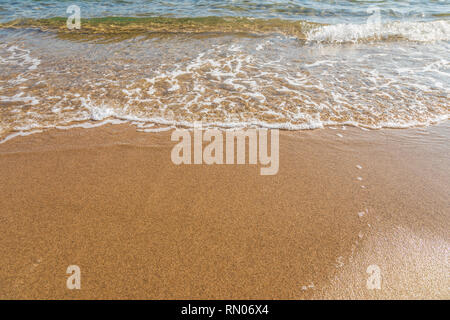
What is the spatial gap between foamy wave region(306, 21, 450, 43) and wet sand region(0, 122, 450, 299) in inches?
238

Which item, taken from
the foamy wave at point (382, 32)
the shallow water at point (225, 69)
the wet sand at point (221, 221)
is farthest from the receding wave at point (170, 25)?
the wet sand at point (221, 221)

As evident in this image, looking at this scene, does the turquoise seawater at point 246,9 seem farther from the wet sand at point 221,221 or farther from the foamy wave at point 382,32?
the wet sand at point 221,221

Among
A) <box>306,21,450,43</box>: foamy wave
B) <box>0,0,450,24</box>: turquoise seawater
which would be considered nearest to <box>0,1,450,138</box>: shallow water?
<box>306,21,450,43</box>: foamy wave

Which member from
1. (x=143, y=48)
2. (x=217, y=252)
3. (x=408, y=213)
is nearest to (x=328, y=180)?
(x=408, y=213)

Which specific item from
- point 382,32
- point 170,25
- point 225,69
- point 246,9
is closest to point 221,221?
point 225,69

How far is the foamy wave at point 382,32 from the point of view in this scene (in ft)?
27.1

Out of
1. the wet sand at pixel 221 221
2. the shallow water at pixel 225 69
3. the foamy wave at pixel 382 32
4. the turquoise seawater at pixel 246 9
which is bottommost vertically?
the wet sand at pixel 221 221

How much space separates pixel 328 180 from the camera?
291 cm

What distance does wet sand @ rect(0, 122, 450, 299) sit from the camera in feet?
A: 6.40

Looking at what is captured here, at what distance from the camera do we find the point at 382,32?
8.72 meters

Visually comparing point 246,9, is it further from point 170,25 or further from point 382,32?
point 382,32

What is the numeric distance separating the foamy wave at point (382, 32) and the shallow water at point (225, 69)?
39mm

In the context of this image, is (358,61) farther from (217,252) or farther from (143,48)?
(217,252)

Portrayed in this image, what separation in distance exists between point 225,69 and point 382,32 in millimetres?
6345
